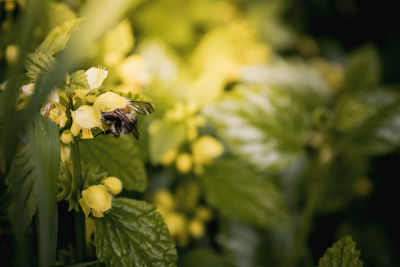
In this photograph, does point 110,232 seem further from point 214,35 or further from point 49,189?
point 214,35

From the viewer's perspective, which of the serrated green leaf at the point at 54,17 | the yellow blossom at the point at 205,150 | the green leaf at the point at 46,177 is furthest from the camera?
the yellow blossom at the point at 205,150

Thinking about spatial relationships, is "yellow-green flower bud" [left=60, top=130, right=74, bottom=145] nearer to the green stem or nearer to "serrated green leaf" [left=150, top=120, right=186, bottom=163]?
the green stem

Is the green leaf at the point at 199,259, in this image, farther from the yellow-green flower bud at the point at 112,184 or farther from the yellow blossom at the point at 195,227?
the yellow-green flower bud at the point at 112,184

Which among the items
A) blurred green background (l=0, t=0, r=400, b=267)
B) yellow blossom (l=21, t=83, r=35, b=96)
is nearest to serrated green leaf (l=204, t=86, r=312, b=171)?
blurred green background (l=0, t=0, r=400, b=267)

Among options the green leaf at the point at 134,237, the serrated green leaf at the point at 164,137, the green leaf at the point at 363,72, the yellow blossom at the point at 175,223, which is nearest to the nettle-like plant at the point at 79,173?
the green leaf at the point at 134,237

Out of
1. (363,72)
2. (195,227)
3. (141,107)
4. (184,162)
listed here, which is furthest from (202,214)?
(363,72)

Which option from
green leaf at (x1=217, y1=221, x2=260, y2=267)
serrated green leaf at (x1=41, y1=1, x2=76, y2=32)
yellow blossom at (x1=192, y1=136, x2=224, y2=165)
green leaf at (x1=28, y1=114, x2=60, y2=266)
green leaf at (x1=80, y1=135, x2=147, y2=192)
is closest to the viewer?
green leaf at (x1=28, y1=114, x2=60, y2=266)

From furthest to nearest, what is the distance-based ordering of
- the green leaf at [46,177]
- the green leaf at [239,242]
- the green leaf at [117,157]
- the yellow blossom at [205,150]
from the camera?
the green leaf at [239,242], the yellow blossom at [205,150], the green leaf at [117,157], the green leaf at [46,177]
